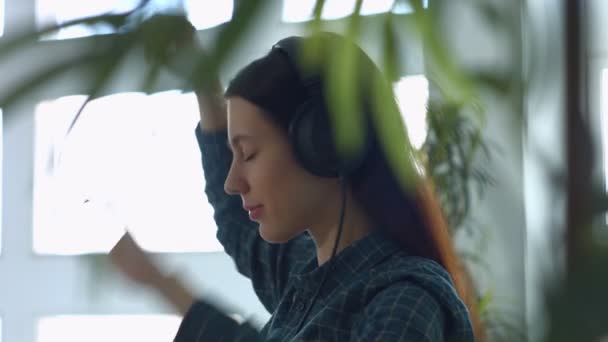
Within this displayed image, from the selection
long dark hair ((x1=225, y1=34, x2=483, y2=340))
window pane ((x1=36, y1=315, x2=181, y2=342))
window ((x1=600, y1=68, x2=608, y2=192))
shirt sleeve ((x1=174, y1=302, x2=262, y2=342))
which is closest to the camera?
→ window ((x1=600, y1=68, x2=608, y2=192))

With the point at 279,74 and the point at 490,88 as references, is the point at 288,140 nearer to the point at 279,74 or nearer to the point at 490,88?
the point at 279,74

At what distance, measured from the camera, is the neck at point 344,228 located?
1.06m

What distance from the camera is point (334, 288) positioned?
3.43 ft

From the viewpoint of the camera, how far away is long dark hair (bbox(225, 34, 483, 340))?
968 millimetres

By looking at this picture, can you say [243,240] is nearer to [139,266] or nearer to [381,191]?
[381,191]

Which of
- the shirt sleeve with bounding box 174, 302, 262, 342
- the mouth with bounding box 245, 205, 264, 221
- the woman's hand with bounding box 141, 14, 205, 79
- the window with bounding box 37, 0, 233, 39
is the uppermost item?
the window with bounding box 37, 0, 233, 39

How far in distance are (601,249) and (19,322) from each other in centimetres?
288

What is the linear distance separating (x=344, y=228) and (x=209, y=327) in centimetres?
47

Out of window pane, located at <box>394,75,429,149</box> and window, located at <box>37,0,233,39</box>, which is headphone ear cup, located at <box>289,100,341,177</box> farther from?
window, located at <box>37,0,233,39</box>

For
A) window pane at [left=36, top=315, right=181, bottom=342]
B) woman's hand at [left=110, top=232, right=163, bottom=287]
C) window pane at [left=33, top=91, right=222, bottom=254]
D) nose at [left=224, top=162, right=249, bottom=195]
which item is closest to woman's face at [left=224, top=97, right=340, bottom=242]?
nose at [left=224, top=162, right=249, bottom=195]

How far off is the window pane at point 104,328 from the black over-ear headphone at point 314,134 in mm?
1728

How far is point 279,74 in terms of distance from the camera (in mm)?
970

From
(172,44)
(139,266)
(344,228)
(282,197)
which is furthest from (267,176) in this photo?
(172,44)

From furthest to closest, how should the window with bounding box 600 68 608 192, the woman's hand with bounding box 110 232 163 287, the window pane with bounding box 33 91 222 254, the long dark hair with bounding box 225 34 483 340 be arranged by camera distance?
the window pane with bounding box 33 91 222 254 → the long dark hair with bounding box 225 34 483 340 → the woman's hand with bounding box 110 232 163 287 → the window with bounding box 600 68 608 192
